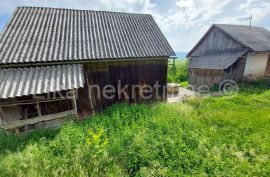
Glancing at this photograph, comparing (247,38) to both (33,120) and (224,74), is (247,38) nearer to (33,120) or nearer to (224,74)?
(224,74)

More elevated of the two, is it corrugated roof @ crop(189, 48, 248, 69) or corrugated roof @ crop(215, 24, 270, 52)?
corrugated roof @ crop(215, 24, 270, 52)

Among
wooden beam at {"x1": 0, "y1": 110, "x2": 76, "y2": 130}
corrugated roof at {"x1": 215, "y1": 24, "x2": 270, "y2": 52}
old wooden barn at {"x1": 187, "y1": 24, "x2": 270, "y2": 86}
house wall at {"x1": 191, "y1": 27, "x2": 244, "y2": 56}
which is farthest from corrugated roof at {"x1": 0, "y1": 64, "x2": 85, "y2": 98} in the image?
house wall at {"x1": 191, "y1": 27, "x2": 244, "y2": 56}

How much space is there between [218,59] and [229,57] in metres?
1.08

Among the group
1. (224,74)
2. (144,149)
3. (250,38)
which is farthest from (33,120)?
(250,38)

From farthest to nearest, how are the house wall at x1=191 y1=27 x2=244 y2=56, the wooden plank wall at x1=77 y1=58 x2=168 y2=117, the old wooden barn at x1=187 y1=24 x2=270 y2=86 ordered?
1. the house wall at x1=191 y1=27 x2=244 y2=56
2. the old wooden barn at x1=187 y1=24 x2=270 y2=86
3. the wooden plank wall at x1=77 y1=58 x2=168 y2=117

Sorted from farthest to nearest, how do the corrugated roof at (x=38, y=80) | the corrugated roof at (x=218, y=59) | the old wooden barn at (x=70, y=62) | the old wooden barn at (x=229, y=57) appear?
the old wooden barn at (x=229, y=57), the corrugated roof at (x=218, y=59), the old wooden barn at (x=70, y=62), the corrugated roof at (x=38, y=80)

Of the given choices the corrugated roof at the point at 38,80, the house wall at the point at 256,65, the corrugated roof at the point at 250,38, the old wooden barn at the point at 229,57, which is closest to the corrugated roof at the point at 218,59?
the old wooden barn at the point at 229,57

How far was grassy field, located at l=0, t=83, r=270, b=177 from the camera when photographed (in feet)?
15.0

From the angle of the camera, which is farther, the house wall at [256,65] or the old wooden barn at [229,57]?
the house wall at [256,65]

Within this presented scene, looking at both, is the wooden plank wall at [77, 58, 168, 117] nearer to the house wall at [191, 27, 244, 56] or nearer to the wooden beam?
the wooden beam

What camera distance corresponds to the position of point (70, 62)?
309 inches

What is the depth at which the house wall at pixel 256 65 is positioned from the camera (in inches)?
626

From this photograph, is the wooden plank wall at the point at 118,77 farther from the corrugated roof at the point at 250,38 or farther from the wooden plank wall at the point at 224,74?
the corrugated roof at the point at 250,38

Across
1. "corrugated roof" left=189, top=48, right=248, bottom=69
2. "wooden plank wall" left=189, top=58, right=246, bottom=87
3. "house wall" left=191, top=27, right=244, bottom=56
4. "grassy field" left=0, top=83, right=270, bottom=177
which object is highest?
"house wall" left=191, top=27, right=244, bottom=56
